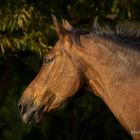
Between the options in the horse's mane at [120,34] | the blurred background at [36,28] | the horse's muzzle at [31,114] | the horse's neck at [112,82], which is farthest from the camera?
the blurred background at [36,28]

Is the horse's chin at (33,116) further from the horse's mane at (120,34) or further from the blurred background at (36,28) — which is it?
the blurred background at (36,28)

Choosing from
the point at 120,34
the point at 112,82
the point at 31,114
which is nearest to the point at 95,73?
the point at 112,82

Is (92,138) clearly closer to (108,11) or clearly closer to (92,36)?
(108,11)

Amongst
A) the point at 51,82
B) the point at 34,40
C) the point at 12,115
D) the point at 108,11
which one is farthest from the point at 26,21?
the point at 12,115

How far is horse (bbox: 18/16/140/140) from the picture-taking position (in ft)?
17.9

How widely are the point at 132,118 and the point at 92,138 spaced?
8.66 meters

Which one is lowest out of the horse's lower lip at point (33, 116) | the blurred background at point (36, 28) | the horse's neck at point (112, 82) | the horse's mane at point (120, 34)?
the blurred background at point (36, 28)

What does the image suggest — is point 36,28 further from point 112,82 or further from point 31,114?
point 112,82

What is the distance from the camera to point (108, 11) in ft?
30.4

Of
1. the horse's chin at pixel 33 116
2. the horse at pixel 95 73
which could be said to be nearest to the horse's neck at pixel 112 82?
the horse at pixel 95 73

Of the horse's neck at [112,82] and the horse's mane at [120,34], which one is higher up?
the horse's mane at [120,34]

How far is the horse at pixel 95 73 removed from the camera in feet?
17.9

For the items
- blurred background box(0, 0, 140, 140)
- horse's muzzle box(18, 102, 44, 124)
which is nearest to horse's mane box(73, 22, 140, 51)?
horse's muzzle box(18, 102, 44, 124)

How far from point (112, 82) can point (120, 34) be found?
16.3 inches
